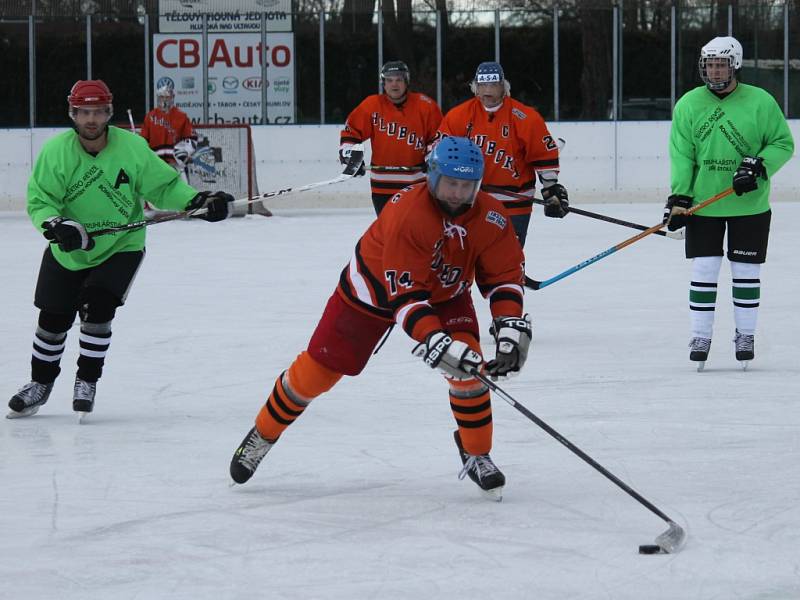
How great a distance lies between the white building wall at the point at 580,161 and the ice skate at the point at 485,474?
10.7 meters

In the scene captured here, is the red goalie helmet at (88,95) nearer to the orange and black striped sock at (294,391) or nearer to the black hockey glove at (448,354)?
the orange and black striped sock at (294,391)

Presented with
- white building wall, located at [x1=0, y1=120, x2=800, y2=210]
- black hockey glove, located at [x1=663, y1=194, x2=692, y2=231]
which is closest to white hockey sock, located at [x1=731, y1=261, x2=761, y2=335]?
black hockey glove, located at [x1=663, y1=194, x2=692, y2=231]

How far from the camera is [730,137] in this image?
5.28m

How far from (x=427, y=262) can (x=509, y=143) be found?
288 centimetres

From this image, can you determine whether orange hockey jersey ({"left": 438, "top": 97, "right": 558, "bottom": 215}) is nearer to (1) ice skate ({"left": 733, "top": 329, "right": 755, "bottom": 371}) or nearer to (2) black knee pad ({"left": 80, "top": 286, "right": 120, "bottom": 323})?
(1) ice skate ({"left": 733, "top": 329, "right": 755, "bottom": 371})

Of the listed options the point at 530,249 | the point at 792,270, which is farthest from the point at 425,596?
the point at 530,249

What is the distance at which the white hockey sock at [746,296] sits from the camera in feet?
17.5

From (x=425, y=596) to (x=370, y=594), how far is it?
0.10 metres

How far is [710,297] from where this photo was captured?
5340mm

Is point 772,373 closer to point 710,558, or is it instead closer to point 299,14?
point 710,558

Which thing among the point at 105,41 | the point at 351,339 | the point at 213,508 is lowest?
the point at 213,508

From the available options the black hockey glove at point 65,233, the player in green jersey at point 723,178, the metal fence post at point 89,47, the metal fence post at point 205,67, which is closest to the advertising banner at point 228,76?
the metal fence post at point 205,67

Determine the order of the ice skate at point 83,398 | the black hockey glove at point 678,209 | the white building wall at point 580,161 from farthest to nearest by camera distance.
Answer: the white building wall at point 580,161
the black hockey glove at point 678,209
the ice skate at point 83,398

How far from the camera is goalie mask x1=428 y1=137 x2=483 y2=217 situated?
3186 millimetres
